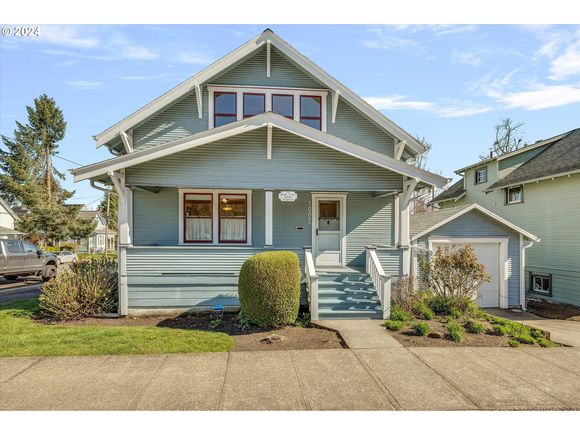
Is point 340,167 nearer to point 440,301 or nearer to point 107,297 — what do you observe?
point 440,301

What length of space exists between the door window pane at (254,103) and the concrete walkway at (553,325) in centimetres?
1057

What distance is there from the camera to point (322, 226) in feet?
37.8

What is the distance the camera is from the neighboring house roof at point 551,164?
45.0 feet

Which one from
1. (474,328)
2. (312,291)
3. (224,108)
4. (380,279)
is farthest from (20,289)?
(474,328)

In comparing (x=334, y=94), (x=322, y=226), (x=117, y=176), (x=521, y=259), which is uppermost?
(x=334, y=94)

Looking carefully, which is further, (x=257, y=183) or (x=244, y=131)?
(x=257, y=183)

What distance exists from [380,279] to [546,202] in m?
11.2

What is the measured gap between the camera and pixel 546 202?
48.3 ft

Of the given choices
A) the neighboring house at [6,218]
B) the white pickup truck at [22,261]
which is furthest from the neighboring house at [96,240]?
the white pickup truck at [22,261]

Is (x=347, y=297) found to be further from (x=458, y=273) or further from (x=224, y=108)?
(x=224, y=108)

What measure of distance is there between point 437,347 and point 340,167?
Result: 5335 mm

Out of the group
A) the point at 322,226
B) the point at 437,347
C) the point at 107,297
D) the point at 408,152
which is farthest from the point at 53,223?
the point at 437,347

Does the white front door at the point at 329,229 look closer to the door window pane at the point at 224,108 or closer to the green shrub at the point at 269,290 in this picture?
the green shrub at the point at 269,290

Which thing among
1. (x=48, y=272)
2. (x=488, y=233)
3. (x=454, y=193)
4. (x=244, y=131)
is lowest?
(x=48, y=272)
